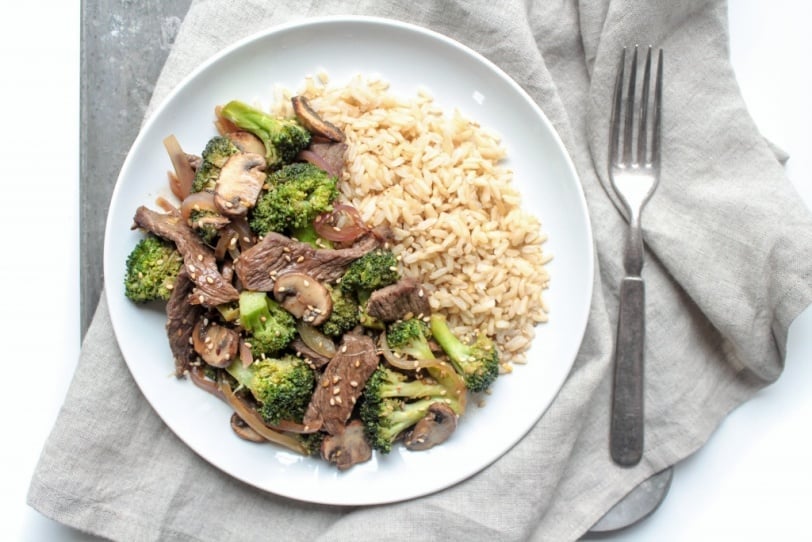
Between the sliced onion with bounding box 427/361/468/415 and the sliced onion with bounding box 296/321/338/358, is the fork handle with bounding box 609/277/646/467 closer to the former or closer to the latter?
the sliced onion with bounding box 427/361/468/415

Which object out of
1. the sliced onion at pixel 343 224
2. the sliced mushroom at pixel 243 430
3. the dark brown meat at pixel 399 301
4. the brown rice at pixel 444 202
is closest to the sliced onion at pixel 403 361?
the dark brown meat at pixel 399 301

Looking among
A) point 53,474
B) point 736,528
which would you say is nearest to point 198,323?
point 53,474

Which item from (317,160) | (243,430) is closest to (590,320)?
(317,160)

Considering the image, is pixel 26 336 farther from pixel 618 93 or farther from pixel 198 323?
pixel 618 93

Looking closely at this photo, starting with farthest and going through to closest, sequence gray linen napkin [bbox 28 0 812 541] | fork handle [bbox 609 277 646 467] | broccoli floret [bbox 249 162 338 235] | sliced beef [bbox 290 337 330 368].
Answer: fork handle [bbox 609 277 646 467], gray linen napkin [bbox 28 0 812 541], sliced beef [bbox 290 337 330 368], broccoli floret [bbox 249 162 338 235]

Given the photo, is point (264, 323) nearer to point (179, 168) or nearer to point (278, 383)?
point (278, 383)

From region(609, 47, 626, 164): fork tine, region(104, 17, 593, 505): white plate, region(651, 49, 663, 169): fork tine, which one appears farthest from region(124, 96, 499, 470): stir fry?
region(651, 49, 663, 169): fork tine
